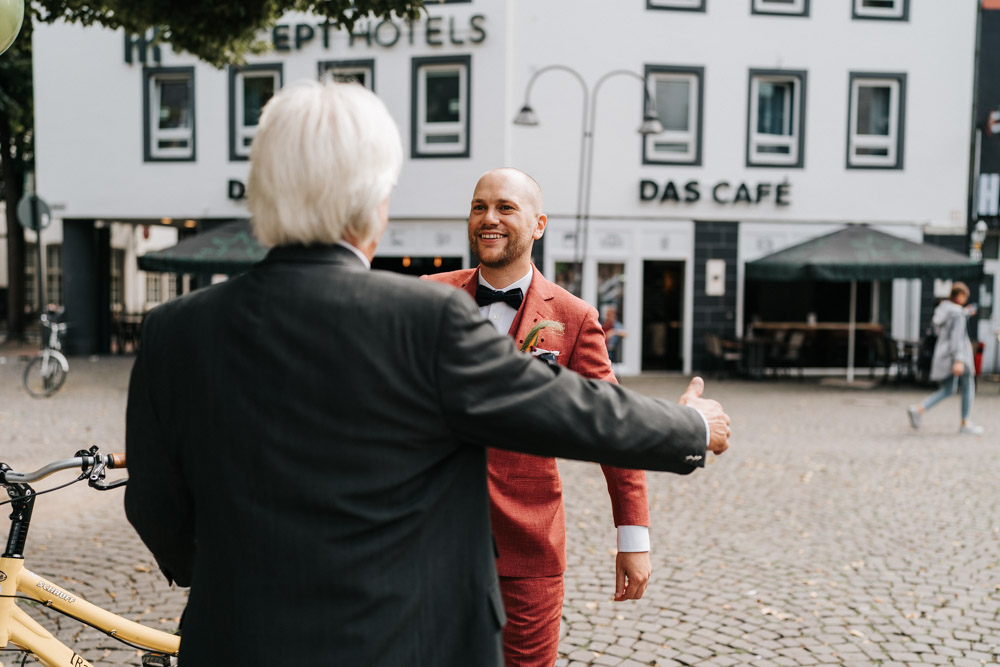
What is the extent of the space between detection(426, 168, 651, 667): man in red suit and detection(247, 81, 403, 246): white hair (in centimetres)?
98

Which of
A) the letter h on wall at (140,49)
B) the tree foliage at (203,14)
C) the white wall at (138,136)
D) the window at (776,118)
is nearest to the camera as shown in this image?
the tree foliage at (203,14)

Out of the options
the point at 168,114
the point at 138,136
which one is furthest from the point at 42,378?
the point at 168,114

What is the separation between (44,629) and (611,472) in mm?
1730

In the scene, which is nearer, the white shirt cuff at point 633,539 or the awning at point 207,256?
the white shirt cuff at point 633,539

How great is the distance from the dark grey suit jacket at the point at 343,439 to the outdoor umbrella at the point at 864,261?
14.3 meters

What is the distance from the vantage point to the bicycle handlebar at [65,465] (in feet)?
7.51

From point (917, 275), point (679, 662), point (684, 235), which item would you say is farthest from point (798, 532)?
point (684, 235)

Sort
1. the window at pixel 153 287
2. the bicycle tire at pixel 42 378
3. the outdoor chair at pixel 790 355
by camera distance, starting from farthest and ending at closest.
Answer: the window at pixel 153 287, the outdoor chair at pixel 790 355, the bicycle tire at pixel 42 378

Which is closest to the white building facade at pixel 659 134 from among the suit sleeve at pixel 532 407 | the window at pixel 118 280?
the window at pixel 118 280

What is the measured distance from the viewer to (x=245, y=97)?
18969 mm

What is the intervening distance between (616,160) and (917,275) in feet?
20.3

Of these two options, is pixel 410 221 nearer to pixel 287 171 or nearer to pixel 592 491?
pixel 592 491

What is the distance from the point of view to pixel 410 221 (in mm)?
18281

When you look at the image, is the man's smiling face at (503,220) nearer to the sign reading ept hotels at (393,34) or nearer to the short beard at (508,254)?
the short beard at (508,254)
